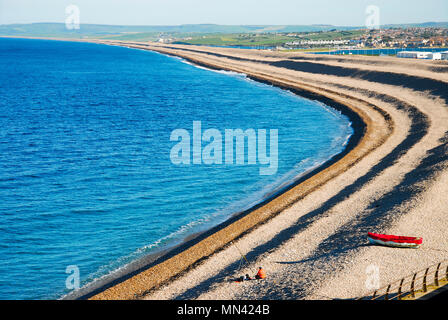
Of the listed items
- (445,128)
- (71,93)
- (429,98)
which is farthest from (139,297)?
(71,93)

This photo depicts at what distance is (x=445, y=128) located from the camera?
53375mm

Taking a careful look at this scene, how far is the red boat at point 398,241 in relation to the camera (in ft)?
82.2

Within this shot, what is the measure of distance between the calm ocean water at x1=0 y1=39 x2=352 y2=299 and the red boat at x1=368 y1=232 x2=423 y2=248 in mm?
12700

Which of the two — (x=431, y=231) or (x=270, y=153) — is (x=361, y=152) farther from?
(x=431, y=231)

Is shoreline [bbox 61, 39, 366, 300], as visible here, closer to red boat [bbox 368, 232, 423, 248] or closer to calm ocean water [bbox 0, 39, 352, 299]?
calm ocean water [bbox 0, 39, 352, 299]

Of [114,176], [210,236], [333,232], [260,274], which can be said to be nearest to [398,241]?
[333,232]

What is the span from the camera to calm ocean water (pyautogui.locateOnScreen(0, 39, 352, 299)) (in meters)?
29.7

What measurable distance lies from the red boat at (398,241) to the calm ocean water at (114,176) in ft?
41.7

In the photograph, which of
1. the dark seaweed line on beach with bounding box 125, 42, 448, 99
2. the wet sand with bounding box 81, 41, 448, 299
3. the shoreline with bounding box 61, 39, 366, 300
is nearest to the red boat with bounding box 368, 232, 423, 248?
Result: the wet sand with bounding box 81, 41, 448, 299

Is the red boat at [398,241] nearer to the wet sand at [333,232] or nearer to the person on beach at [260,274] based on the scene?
the wet sand at [333,232]

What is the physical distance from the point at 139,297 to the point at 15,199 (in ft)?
63.7

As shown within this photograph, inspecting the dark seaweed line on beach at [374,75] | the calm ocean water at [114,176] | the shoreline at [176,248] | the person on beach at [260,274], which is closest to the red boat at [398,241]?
the person on beach at [260,274]

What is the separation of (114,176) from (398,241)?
27577mm

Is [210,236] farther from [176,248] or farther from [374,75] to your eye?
[374,75]
